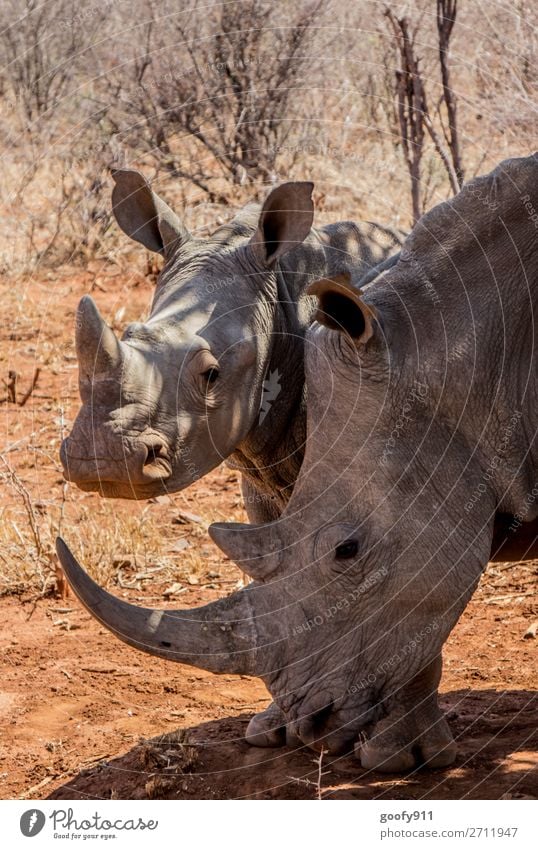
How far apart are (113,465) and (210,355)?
1.99 feet

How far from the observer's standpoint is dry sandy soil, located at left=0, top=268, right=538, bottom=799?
16.1ft

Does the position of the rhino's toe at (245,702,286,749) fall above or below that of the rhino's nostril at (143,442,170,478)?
below

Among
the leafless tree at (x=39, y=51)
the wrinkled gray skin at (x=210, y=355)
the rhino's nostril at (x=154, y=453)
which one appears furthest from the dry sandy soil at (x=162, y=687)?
the leafless tree at (x=39, y=51)

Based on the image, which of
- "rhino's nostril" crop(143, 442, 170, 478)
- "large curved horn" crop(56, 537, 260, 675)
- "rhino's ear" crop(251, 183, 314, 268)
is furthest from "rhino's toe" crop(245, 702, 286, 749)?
"rhino's ear" crop(251, 183, 314, 268)

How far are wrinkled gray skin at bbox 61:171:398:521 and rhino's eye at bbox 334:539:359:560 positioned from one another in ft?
2.45

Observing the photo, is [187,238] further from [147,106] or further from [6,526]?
[147,106]

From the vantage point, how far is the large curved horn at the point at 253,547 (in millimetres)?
4309

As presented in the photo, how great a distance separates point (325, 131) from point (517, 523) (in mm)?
7054

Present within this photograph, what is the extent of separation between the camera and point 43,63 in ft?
45.7

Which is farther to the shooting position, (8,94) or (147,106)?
(8,94)

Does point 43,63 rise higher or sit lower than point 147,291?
higher

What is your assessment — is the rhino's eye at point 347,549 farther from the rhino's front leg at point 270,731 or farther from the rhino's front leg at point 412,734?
the rhino's front leg at point 270,731

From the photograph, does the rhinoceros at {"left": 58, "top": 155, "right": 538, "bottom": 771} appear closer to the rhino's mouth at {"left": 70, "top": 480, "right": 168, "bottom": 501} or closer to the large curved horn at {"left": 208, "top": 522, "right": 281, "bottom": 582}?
the large curved horn at {"left": 208, "top": 522, "right": 281, "bottom": 582}
